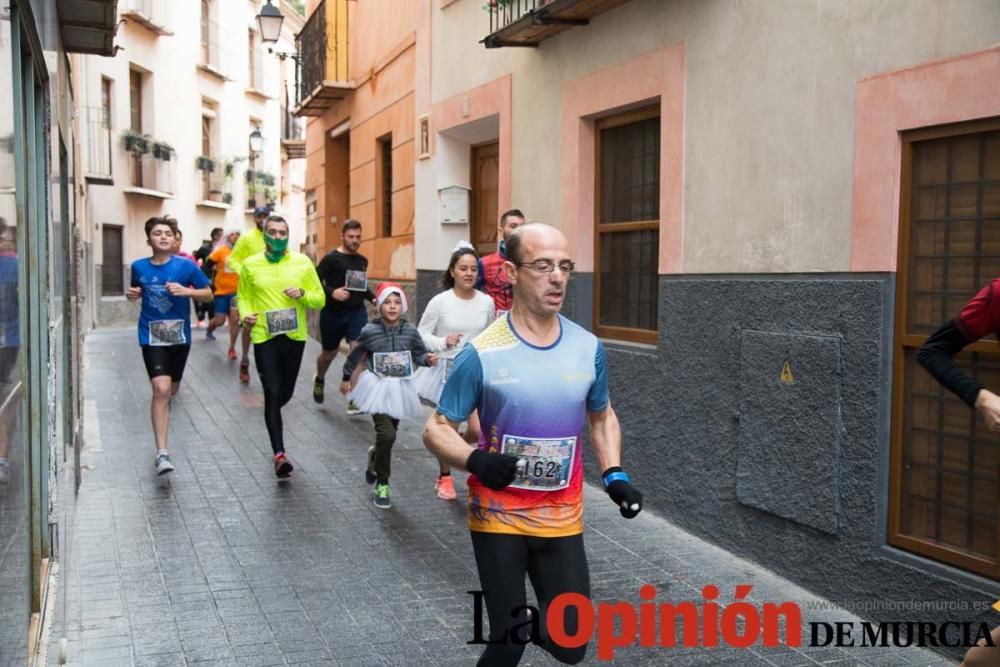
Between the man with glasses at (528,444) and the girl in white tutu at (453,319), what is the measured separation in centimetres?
384

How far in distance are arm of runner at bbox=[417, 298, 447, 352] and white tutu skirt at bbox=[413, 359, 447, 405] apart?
18 centimetres

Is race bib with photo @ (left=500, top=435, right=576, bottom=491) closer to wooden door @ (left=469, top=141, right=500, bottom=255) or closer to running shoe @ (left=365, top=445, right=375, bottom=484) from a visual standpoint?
running shoe @ (left=365, top=445, right=375, bottom=484)

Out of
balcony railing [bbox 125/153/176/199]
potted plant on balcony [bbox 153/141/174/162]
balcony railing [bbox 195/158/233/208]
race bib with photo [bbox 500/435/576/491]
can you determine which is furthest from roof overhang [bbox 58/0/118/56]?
balcony railing [bbox 195/158/233/208]

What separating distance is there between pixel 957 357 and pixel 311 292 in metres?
5.35

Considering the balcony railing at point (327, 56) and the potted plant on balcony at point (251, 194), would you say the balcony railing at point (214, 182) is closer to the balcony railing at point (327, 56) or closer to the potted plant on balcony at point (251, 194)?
the potted plant on balcony at point (251, 194)

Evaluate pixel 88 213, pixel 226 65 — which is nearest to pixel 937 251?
pixel 88 213

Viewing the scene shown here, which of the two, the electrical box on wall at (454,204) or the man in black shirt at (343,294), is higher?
the electrical box on wall at (454,204)

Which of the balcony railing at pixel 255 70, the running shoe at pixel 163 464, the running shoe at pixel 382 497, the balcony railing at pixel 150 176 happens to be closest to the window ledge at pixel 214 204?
the balcony railing at pixel 150 176

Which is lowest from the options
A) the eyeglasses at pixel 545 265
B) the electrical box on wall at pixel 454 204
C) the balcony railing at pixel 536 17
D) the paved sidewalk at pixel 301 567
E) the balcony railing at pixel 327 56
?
the paved sidewalk at pixel 301 567

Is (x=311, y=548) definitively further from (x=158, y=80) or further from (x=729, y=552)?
(x=158, y=80)

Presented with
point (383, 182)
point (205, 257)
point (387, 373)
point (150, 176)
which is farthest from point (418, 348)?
point (150, 176)

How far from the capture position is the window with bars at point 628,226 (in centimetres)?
805

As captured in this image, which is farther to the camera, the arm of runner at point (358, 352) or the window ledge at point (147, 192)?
the window ledge at point (147, 192)

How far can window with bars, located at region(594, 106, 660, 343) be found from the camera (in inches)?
317
